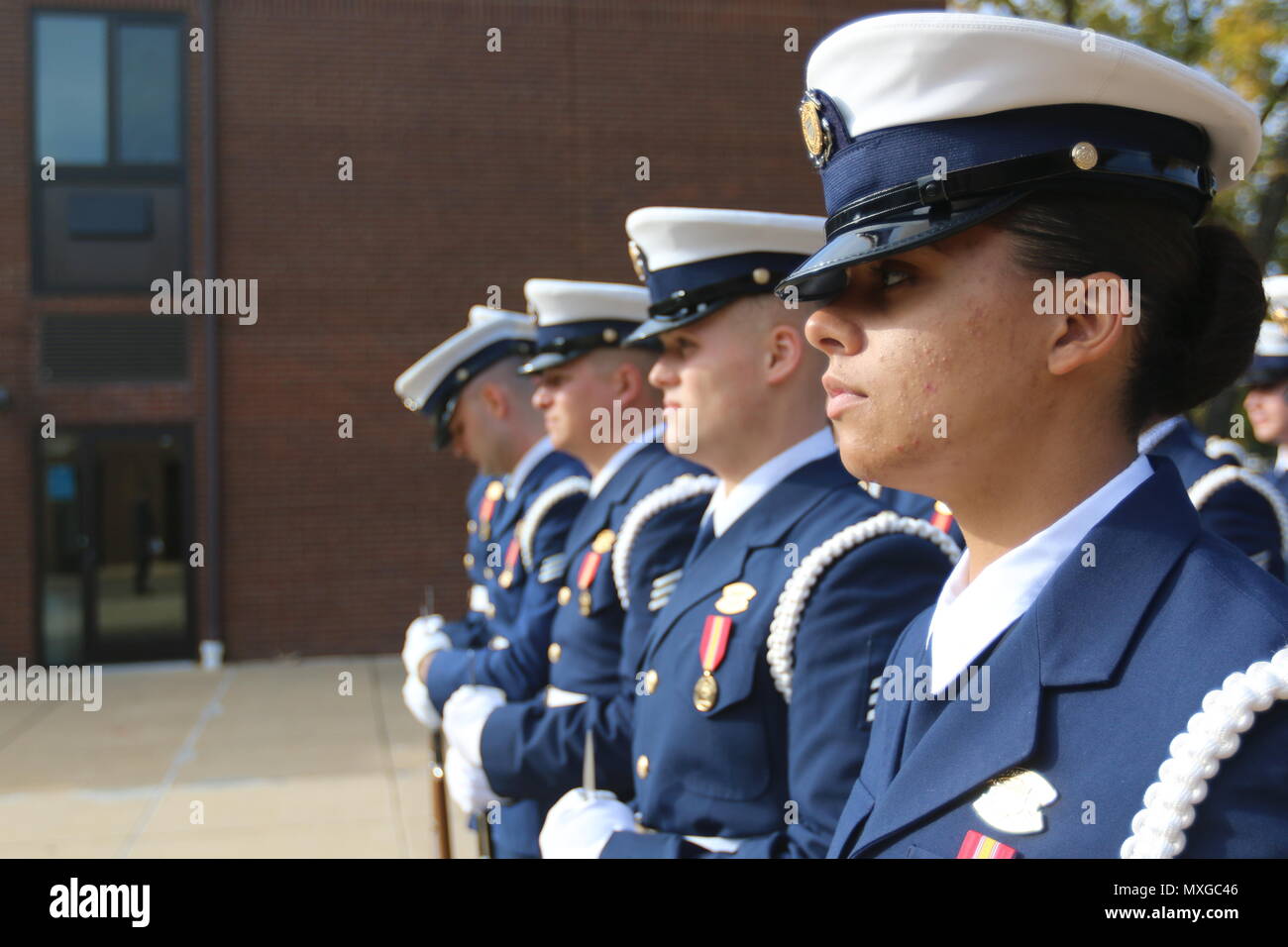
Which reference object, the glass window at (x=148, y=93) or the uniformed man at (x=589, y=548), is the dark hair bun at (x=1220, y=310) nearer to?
the uniformed man at (x=589, y=548)

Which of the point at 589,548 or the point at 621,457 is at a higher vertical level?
the point at 621,457

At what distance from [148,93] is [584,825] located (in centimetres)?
971

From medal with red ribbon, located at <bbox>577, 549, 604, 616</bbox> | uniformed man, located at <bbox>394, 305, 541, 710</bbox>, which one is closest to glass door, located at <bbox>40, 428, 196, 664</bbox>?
uniformed man, located at <bbox>394, 305, 541, 710</bbox>

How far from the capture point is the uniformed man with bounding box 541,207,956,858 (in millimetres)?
1761

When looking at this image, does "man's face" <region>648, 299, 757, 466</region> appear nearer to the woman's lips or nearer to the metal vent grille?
the woman's lips

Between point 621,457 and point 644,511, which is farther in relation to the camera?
point 621,457

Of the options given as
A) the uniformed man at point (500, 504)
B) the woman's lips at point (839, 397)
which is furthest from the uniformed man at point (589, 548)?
the woman's lips at point (839, 397)

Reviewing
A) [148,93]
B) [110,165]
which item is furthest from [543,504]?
[148,93]

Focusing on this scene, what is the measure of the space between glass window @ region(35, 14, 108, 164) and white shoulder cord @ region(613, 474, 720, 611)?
8.88 meters

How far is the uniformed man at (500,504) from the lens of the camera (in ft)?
11.8

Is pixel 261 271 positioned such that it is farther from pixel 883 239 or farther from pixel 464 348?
pixel 883 239

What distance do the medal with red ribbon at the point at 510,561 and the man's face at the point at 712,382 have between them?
5.75ft

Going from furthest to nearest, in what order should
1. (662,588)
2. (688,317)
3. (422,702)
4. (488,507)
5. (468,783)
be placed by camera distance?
1. (488,507)
2. (422,702)
3. (468,783)
4. (662,588)
5. (688,317)

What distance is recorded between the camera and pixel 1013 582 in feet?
4.23
